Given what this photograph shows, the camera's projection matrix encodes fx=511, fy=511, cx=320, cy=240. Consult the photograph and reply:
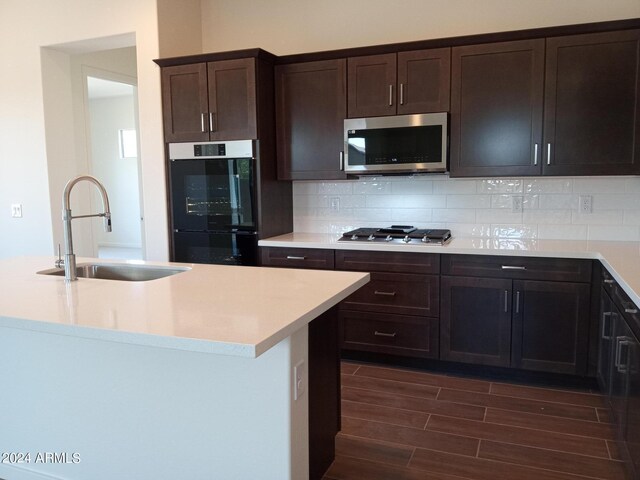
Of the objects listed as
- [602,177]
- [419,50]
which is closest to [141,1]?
[419,50]

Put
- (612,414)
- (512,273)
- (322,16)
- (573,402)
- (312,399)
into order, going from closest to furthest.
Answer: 1. (312,399)
2. (612,414)
3. (573,402)
4. (512,273)
5. (322,16)

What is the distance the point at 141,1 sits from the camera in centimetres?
379

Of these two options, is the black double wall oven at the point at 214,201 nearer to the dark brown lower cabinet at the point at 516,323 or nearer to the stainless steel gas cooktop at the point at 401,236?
the stainless steel gas cooktop at the point at 401,236

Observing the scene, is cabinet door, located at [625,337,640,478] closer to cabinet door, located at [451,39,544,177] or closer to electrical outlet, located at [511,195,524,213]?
cabinet door, located at [451,39,544,177]

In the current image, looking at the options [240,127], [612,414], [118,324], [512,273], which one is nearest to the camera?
[118,324]

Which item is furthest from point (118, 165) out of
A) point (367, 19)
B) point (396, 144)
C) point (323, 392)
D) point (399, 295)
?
point (323, 392)

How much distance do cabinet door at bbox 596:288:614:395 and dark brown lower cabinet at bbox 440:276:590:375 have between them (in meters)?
0.13

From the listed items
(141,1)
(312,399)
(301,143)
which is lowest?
(312,399)

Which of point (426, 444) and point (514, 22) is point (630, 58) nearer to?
point (514, 22)

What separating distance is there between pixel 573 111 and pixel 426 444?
2164mm

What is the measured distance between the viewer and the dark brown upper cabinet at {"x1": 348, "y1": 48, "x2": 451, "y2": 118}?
3.37 m

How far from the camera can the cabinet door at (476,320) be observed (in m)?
3.17

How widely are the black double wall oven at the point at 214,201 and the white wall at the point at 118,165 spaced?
5.47 meters

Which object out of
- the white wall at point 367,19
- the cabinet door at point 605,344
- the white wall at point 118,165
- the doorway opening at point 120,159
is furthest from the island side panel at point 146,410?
the white wall at point 118,165
